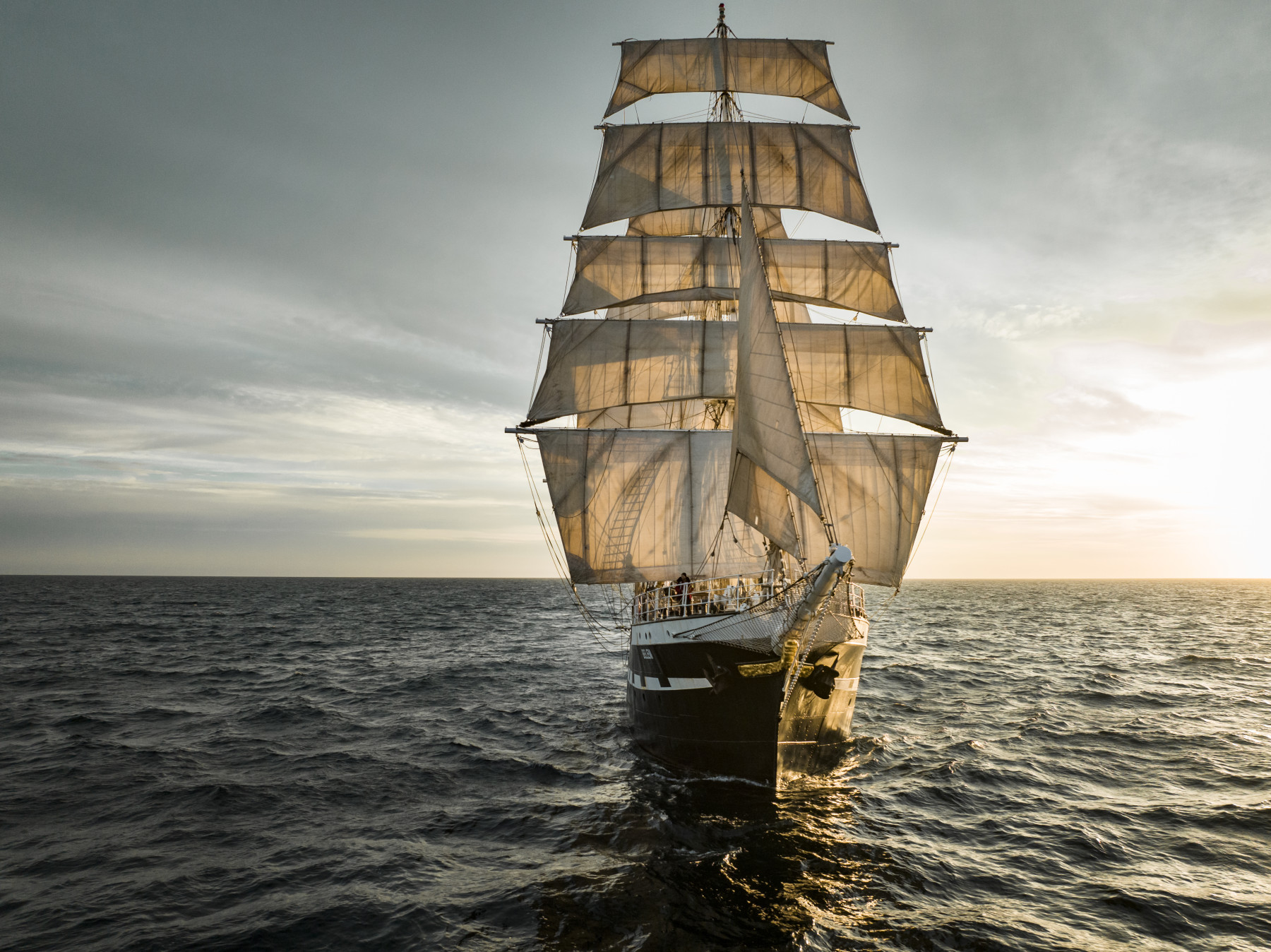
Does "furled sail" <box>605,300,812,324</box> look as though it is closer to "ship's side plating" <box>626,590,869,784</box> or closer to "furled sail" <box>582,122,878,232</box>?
"furled sail" <box>582,122,878,232</box>

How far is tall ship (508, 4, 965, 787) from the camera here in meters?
15.6

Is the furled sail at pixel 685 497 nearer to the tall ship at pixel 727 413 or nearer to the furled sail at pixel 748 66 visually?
the tall ship at pixel 727 413

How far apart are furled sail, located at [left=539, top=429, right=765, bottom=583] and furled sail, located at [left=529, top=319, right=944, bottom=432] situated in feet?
7.02

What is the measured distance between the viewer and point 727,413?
2759 centimetres

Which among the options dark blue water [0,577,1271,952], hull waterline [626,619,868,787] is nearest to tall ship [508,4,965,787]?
hull waterline [626,619,868,787]

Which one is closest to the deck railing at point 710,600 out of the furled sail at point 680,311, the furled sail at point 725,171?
the furled sail at point 680,311

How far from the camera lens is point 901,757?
1853 centimetres

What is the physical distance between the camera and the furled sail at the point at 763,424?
1335 centimetres

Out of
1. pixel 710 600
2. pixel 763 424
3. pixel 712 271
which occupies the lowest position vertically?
pixel 710 600

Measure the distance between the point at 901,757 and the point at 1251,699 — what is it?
18728 mm

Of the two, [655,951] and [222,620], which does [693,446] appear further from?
[222,620]

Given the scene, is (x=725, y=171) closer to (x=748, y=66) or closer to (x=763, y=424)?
(x=748, y=66)

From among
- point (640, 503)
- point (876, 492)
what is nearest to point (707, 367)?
point (640, 503)

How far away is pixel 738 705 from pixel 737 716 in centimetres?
30
